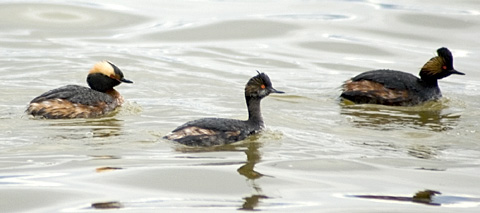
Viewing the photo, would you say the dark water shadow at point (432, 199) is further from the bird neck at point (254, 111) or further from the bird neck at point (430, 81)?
the bird neck at point (430, 81)

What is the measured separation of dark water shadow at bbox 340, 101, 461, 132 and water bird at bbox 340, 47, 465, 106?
0.33ft

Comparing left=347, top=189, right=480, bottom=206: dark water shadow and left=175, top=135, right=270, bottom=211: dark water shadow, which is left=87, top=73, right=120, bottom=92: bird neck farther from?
left=347, top=189, right=480, bottom=206: dark water shadow

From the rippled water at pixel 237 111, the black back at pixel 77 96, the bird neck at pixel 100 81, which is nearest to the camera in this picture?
the rippled water at pixel 237 111

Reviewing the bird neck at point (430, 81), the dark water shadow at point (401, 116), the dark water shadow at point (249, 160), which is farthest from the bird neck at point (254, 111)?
the bird neck at point (430, 81)

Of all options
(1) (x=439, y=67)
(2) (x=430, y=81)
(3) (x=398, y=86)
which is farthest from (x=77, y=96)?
(1) (x=439, y=67)

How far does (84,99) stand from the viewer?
11.4m

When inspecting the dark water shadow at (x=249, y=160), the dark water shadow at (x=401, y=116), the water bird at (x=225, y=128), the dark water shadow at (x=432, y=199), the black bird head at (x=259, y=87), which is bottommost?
the dark water shadow at (x=432, y=199)

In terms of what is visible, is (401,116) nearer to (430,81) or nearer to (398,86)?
(398,86)

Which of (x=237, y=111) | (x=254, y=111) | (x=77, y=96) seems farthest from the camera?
(x=237, y=111)

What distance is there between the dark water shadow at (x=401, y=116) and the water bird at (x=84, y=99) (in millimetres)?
2903

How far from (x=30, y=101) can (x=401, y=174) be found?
5.26 metres

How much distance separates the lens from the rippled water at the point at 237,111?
8.16m

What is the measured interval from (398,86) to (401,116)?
81cm

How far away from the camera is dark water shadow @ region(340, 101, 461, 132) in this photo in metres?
11.2
